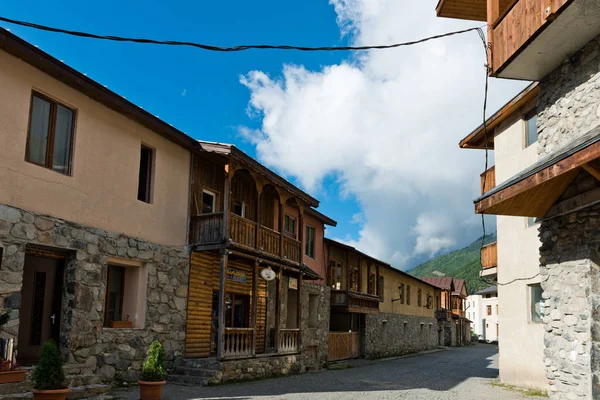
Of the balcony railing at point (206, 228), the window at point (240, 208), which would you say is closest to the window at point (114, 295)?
the balcony railing at point (206, 228)

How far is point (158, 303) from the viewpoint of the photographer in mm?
A: 14969

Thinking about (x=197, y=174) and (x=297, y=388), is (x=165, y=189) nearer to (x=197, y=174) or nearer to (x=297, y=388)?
(x=197, y=174)

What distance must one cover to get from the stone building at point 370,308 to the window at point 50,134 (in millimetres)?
16418

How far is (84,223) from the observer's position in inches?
505

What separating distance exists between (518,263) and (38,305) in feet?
42.6

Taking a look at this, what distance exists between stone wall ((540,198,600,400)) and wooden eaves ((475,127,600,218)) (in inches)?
12.0

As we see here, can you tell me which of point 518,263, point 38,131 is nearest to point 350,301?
point 518,263

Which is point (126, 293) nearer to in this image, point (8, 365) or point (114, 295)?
point (114, 295)

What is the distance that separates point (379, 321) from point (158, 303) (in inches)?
819

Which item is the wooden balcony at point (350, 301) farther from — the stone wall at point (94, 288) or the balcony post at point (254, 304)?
Result: the stone wall at point (94, 288)

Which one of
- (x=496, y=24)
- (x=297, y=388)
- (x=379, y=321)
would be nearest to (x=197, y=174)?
(x=297, y=388)

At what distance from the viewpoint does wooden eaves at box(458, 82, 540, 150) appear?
15.9m

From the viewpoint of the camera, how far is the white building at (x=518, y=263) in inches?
635

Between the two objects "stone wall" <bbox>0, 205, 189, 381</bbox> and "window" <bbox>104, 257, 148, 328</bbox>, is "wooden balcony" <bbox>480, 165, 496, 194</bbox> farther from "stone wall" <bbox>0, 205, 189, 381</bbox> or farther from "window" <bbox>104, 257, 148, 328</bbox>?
"window" <bbox>104, 257, 148, 328</bbox>
